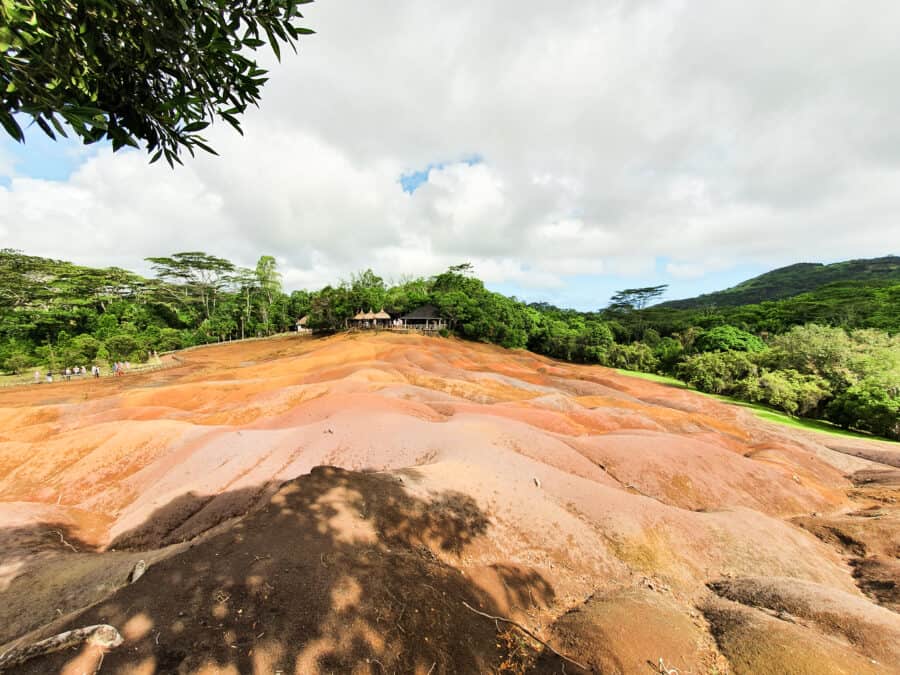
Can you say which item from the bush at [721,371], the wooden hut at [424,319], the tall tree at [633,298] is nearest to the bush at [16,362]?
the wooden hut at [424,319]

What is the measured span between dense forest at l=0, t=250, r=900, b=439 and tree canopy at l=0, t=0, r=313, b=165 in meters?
35.8


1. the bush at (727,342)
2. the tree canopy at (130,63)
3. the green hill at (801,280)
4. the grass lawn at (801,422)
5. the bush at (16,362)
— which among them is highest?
the green hill at (801,280)

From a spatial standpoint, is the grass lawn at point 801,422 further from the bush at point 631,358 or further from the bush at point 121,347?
the bush at point 121,347

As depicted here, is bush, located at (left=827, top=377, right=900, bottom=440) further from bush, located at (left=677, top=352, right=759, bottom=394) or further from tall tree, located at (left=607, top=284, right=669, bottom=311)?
tall tree, located at (left=607, top=284, right=669, bottom=311)

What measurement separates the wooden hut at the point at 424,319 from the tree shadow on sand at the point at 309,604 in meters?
52.9

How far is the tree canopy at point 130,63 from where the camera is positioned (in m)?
2.09

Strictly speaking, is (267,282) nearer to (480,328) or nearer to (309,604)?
(480,328)

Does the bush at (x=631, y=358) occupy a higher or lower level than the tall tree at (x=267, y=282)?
lower

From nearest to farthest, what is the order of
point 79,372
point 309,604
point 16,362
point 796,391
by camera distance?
point 309,604, point 796,391, point 16,362, point 79,372

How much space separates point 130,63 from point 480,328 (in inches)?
2142

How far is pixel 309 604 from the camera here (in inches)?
145

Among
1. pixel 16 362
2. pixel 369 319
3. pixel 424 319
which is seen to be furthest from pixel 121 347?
pixel 424 319

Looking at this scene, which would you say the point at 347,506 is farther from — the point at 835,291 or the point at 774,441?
the point at 835,291

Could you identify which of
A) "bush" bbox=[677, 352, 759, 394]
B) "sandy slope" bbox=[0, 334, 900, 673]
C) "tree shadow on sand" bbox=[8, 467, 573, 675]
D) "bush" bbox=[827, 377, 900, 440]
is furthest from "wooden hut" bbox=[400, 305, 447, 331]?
"tree shadow on sand" bbox=[8, 467, 573, 675]
